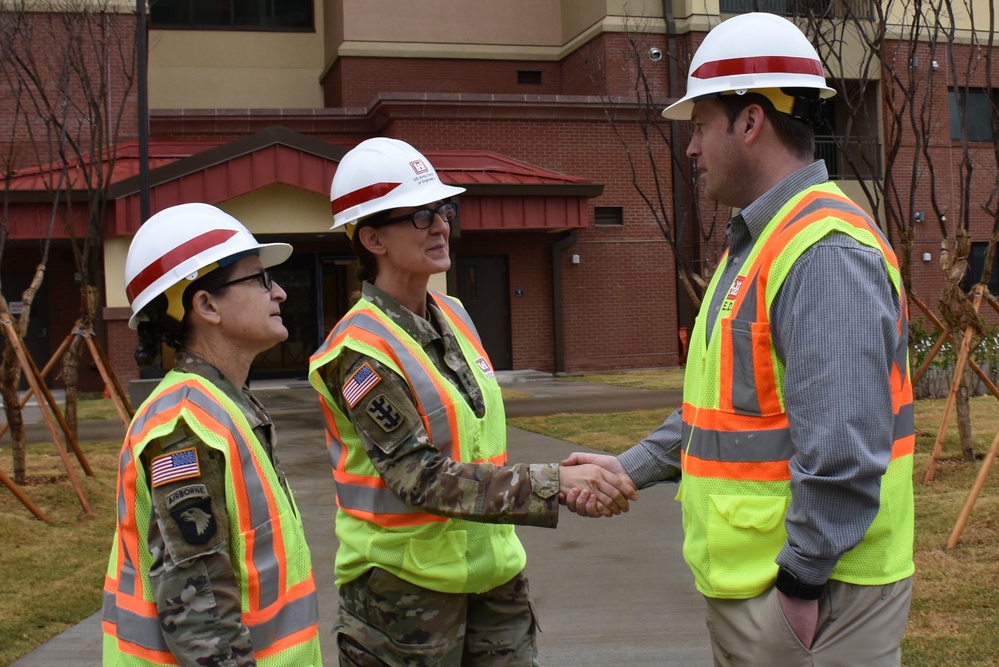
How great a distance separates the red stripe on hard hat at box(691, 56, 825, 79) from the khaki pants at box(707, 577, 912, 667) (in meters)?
1.19

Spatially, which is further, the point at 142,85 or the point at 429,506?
the point at 142,85

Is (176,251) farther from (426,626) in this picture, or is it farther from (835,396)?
(835,396)

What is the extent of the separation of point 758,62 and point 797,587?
121 centimetres

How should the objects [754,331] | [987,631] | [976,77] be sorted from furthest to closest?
1. [976,77]
2. [987,631]
3. [754,331]

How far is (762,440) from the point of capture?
237 centimetres

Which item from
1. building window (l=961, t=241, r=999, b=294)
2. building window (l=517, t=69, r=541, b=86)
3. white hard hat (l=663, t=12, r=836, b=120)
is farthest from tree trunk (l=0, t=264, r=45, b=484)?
building window (l=961, t=241, r=999, b=294)

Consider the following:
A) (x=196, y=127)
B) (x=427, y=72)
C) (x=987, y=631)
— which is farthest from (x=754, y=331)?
(x=427, y=72)

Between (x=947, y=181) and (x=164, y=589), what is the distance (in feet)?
88.2

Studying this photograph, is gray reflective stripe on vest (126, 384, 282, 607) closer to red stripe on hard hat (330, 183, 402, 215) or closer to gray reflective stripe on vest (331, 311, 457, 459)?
gray reflective stripe on vest (331, 311, 457, 459)

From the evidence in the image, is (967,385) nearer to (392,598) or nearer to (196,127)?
(392,598)

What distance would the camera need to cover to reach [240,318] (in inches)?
102

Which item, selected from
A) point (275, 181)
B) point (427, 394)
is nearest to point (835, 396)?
point (427, 394)

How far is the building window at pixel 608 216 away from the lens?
23500 millimetres

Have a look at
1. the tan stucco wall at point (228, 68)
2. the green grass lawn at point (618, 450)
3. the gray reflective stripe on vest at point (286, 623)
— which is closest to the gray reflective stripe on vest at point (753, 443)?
the gray reflective stripe on vest at point (286, 623)
